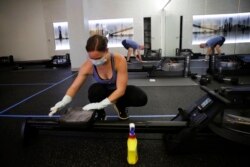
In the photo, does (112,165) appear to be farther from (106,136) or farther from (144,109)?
(144,109)

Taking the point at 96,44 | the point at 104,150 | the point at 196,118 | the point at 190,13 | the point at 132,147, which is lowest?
the point at 104,150

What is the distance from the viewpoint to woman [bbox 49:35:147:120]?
4.98 feet

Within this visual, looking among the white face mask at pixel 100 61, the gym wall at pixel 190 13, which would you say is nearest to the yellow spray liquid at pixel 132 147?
the white face mask at pixel 100 61

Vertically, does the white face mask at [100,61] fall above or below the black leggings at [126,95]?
above

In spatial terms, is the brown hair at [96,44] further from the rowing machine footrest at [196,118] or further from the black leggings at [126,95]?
the rowing machine footrest at [196,118]

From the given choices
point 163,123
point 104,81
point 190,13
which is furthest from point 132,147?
point 190,13

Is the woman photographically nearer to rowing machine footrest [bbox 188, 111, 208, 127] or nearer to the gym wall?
rowing machine footrest [bbox 188, 111, 208, 127]

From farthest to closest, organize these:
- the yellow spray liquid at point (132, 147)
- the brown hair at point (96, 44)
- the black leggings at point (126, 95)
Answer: the black leggings at point (126, 95) → the brown hair at point (96, 44) → the yellow spray liquid at point (132, 147)

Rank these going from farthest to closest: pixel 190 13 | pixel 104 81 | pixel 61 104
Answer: pixel 190 13, pixel 104 81, pixel 61 104

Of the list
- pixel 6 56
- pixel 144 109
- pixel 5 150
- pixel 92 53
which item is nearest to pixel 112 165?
pixel 92 53

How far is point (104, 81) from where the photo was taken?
5.84 ft

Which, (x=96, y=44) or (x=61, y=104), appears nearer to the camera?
(x=96, y=44)

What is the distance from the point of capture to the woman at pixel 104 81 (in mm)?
1519

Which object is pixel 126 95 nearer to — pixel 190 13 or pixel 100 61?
pixel 100 61
